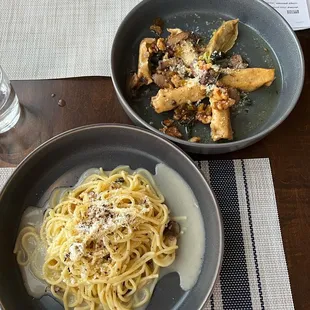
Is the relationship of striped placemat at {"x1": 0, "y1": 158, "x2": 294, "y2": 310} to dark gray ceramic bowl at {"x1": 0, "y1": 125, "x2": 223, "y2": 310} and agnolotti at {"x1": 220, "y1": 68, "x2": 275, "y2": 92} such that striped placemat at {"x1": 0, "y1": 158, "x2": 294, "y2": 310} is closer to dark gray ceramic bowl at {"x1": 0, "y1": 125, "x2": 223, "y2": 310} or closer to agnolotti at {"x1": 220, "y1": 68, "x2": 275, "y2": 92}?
dark gray ceramic bowl at {"x1": 0, "y1": 125, "x2": 223, "y2": 310}

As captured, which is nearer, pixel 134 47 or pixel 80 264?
pixel 80 264

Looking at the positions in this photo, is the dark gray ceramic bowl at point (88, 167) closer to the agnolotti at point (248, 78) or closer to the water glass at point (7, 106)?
the water glass at point (7, 106)

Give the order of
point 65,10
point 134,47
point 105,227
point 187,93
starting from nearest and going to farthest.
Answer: point 105,227 → point 187,93 → point 134,47 → point 65,10

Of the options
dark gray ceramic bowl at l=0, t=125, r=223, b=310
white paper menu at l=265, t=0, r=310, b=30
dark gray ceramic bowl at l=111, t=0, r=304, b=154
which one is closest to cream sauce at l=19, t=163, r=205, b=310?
dark gray ceramic bowl at l=0, t=125, r=223, b=310

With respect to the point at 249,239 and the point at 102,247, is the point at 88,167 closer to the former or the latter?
the point at 102,247

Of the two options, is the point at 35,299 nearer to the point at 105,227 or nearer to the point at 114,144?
the point at 105,227

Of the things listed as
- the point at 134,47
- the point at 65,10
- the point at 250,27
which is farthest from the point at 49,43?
the point at 250,27

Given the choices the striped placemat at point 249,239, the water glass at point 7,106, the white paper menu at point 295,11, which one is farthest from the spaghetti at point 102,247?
the white paper menu at point 295,11
